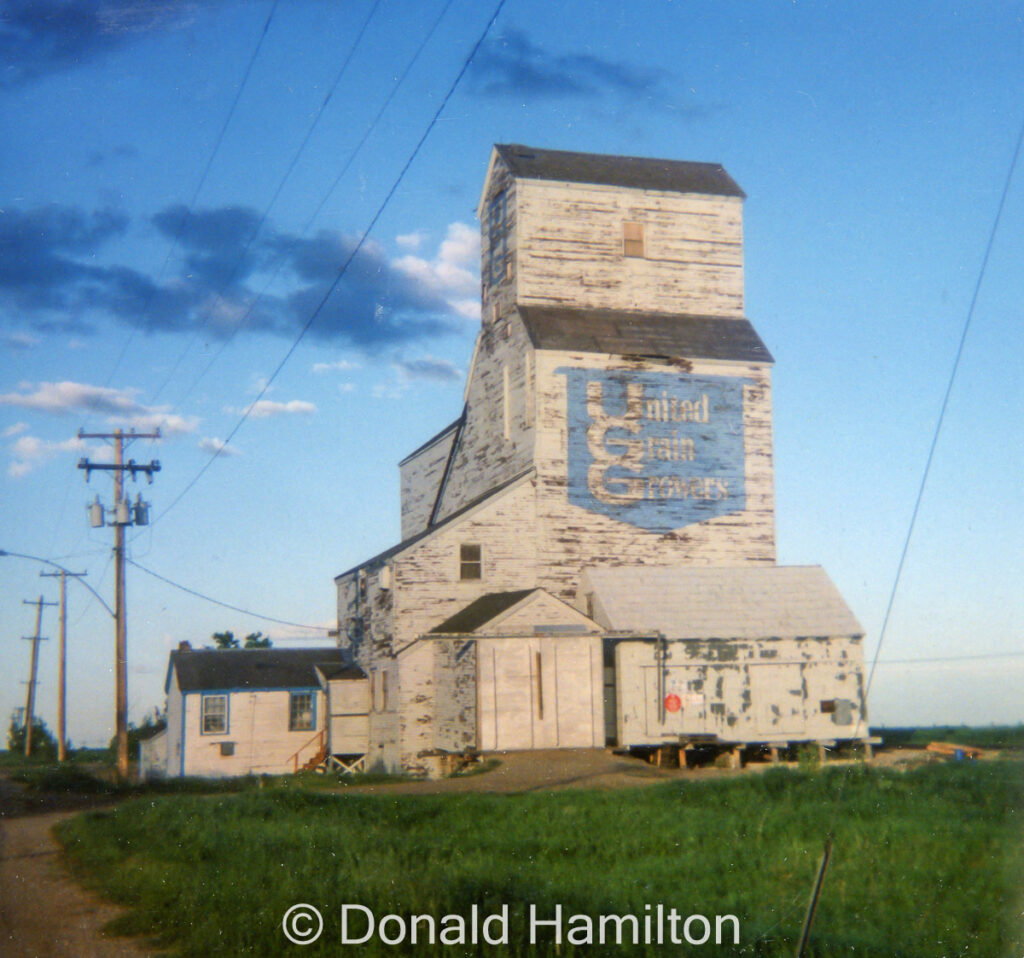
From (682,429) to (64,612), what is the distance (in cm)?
3605

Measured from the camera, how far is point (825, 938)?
10273 mm

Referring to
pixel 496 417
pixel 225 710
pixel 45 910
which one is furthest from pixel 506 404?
pixel 45 910

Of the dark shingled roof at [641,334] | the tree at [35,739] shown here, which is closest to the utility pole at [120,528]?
the dark shingled roof at [641,334]

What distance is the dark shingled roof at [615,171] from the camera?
116ft

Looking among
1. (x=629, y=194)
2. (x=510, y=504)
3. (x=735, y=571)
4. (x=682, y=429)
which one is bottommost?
(x=735, y=571)

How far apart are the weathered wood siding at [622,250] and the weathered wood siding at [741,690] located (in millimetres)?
11446

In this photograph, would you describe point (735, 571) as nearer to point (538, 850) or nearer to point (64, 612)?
point (538, 850)

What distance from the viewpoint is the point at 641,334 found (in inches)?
1350

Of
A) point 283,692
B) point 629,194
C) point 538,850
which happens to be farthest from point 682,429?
point 538,850

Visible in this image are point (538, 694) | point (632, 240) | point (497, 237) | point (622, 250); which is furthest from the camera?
point (497, 237)

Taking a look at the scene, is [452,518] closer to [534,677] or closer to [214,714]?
[534,677]

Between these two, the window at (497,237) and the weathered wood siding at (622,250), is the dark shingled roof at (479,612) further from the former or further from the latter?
the window at (497,237)

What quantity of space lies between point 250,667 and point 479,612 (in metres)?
14.7

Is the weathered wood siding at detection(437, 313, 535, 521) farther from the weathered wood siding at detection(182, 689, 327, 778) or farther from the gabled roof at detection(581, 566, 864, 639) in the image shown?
the weathered wood siding at detection(182, 689, 327, 778)
